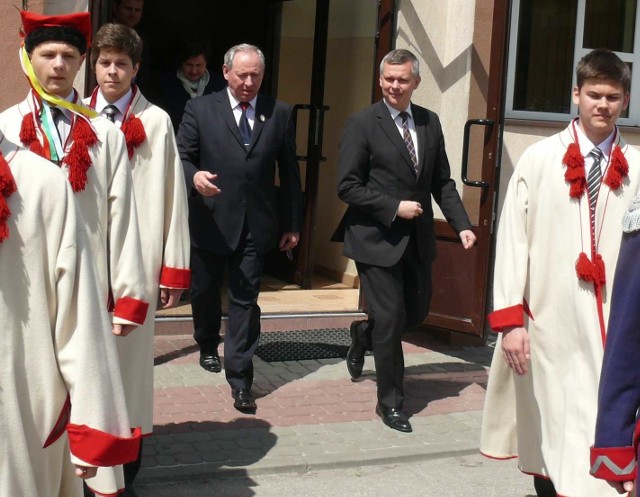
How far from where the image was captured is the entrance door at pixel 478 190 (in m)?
7.82

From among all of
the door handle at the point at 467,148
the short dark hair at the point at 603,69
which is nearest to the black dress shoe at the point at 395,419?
the door handle at the point at 467,148

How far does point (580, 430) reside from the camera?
15.2ft

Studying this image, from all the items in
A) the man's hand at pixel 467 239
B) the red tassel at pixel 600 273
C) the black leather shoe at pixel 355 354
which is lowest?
the black leather shoe at pixel 355 354

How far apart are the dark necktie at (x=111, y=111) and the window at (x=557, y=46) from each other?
15.7 ft

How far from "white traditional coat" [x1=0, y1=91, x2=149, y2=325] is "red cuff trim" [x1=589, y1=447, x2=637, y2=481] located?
81.4 inches

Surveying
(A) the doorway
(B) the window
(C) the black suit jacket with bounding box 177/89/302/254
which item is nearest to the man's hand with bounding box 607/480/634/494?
(C) the black suit jacket with bounding box 177/89/302/254

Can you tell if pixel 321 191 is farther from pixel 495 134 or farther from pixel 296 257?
pixel 495 134

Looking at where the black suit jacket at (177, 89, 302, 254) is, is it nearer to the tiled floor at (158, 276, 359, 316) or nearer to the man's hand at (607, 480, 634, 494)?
the tiled floor at (158, 276, 359, 316)

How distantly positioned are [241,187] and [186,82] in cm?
207

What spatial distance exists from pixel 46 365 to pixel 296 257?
683cm

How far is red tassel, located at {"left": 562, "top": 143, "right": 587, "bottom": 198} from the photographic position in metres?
→ 4.68

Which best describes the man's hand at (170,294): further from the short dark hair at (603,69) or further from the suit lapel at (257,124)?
the short dark hair at (603,69)

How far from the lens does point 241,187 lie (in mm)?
6801

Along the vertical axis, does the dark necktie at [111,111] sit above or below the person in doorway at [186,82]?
below
